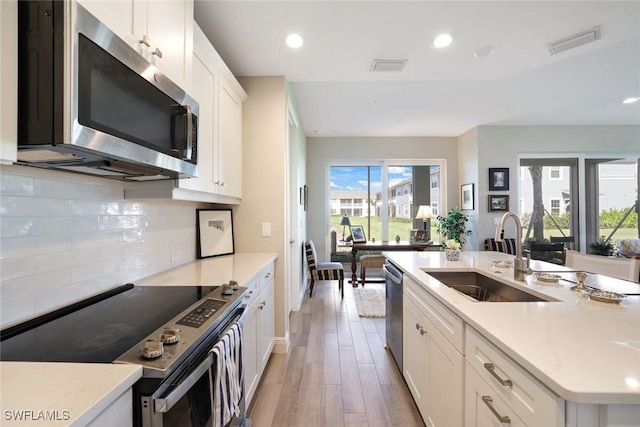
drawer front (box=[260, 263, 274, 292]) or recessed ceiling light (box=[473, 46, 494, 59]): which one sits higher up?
recessed ceiling light (box=[473, 46, 494, 59])

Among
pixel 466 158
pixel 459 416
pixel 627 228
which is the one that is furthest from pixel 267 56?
pixel 627 228

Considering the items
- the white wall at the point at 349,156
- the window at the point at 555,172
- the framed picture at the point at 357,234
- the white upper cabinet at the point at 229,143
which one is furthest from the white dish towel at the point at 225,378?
the window at the point at 555,172

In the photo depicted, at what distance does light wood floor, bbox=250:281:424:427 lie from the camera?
5.67ft

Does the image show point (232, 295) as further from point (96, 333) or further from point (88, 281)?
point (88, 281)

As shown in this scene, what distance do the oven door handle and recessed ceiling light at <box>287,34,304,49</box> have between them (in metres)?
2.25

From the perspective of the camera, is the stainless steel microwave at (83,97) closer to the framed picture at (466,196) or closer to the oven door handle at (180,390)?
the oven door handle at (180,390)

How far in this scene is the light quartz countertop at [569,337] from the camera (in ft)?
2.11

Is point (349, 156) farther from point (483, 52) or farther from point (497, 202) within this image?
point (483, 52)

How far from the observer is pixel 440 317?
1.35 metres

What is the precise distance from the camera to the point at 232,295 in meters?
1.36

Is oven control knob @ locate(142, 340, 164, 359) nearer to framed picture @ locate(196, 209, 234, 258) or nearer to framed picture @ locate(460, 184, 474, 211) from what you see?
framed picture @ locate(196, 209, 234, 258)

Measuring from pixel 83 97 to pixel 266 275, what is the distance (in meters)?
1.66

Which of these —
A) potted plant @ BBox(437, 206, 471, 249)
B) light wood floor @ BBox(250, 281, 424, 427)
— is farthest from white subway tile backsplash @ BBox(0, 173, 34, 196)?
potted plant @ BBox(437, 206, 471, 249)

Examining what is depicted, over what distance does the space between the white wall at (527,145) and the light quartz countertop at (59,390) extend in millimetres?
5375
